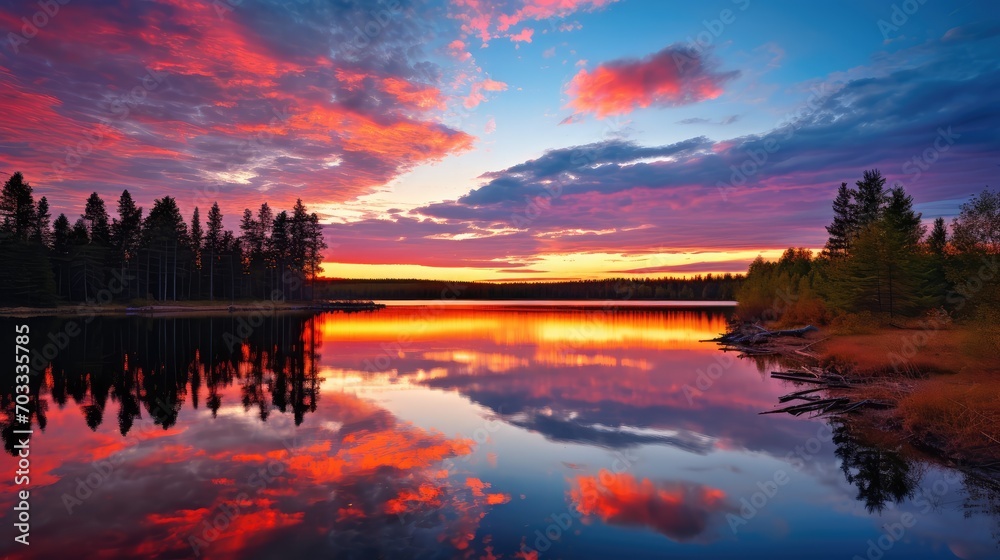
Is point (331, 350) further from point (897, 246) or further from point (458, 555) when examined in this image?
point (897, 246)

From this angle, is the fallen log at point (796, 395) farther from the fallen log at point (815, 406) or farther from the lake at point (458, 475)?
the lake at point (458, 475)

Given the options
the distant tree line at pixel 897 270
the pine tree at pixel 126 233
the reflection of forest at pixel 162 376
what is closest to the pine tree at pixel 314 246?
the pine tree at pixel 126 233

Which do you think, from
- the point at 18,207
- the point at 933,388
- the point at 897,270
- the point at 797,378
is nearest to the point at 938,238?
the point at 897,270

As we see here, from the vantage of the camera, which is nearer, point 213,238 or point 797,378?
point 797,378

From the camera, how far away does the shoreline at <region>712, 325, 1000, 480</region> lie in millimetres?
15234

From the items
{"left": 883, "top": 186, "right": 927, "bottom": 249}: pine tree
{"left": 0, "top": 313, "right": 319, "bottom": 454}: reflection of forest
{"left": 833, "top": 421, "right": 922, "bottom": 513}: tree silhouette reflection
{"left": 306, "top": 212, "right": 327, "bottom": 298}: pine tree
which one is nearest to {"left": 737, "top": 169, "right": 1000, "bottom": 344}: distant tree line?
{"left": 883, "top": 186, "right": 927, "bottom": 249}: pine tree

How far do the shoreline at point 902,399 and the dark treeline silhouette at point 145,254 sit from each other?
101911 mm

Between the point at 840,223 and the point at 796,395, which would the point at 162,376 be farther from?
the point at 840,223

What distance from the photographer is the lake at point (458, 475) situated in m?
10.1

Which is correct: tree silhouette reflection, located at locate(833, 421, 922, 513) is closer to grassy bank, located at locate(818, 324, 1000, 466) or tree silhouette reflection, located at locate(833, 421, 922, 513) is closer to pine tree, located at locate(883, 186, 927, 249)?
grassy bank, located at locate(818, 324, 1000, 466)

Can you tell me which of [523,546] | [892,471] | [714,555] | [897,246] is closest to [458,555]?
[523,546]

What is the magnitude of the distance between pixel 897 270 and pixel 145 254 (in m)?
118

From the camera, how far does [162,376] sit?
27.5 meters

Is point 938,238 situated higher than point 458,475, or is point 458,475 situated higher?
point 938,238
